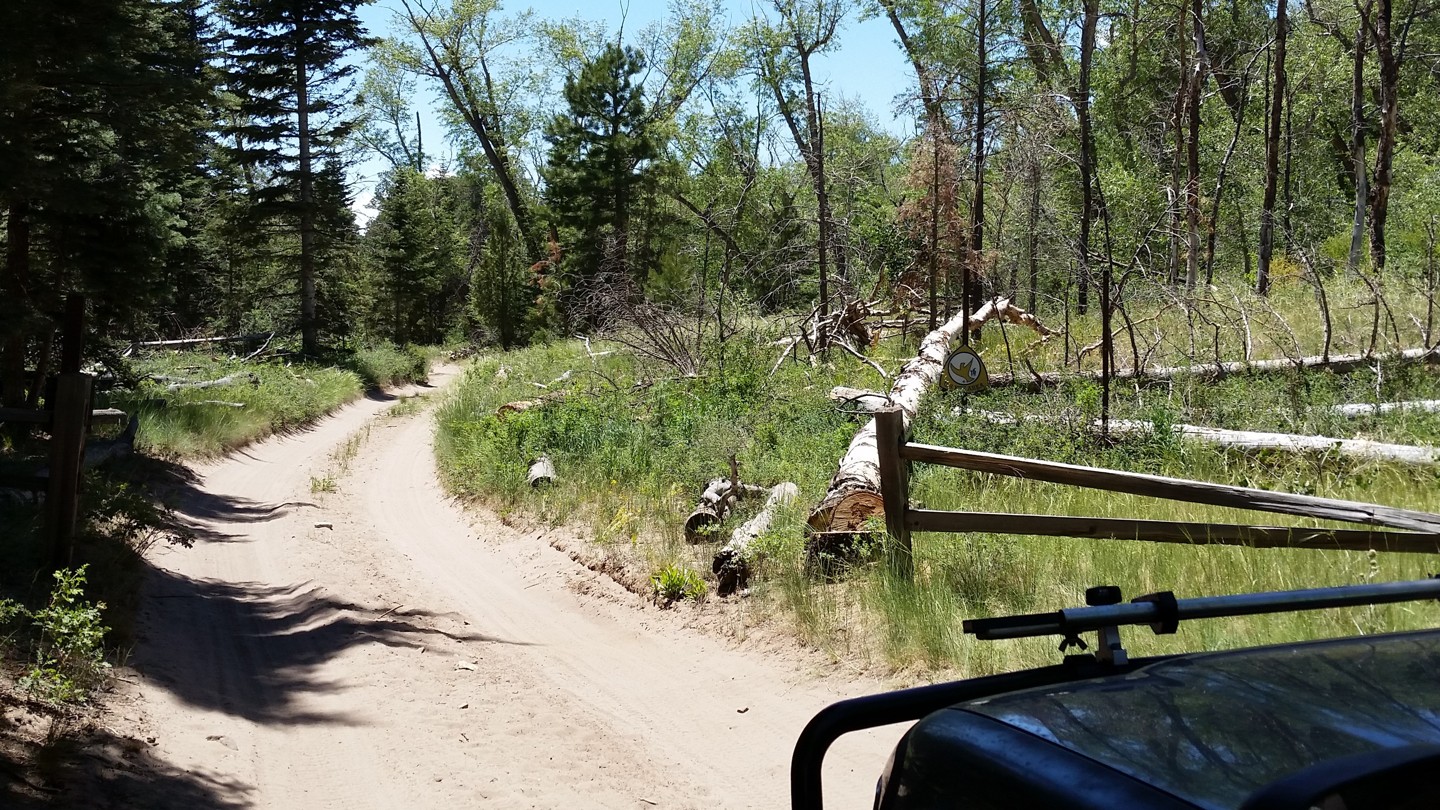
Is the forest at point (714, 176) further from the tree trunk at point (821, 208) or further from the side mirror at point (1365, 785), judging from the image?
the side mirror at point (1365, 785)

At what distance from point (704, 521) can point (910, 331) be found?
36.3ft

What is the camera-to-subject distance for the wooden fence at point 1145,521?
5660 millimetres

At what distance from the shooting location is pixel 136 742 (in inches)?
227

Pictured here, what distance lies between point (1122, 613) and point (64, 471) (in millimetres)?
8580

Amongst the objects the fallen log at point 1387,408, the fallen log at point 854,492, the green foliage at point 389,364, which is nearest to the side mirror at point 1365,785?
the fallen log at point 854,492

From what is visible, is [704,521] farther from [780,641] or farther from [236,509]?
[236,509]

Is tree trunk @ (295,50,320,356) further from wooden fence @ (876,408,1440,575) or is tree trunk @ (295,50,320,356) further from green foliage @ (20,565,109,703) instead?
wooden fence @ (876,408,1440,575)

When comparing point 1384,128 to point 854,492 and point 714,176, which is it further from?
point 714,176

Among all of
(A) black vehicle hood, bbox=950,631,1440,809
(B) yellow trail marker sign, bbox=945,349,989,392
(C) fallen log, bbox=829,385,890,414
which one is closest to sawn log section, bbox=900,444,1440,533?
(B) yellow trail marker sign, bbox=945,349,989,392

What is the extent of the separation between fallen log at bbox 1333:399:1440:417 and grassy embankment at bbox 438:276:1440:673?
12 centimetres

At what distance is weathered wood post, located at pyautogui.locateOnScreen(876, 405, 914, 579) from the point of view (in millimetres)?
7453

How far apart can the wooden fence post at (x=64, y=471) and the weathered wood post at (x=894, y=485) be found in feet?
21.2

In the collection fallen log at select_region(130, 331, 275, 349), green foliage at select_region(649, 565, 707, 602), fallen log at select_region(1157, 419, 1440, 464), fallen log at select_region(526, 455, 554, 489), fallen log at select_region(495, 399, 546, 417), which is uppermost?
fallen log at select_region(130, 331, 275, 349)

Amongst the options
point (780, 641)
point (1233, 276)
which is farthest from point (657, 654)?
point (1233, 276)
